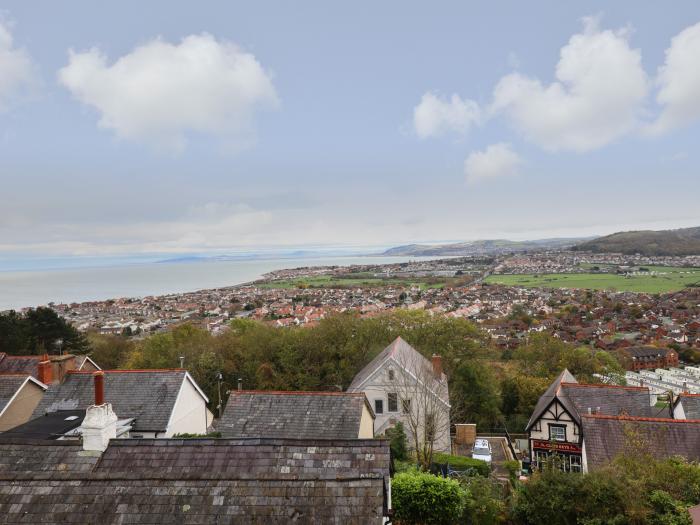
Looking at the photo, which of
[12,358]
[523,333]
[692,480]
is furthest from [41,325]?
[523,333]

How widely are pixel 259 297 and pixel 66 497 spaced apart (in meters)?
123

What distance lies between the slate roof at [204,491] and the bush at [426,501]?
393 centimetres

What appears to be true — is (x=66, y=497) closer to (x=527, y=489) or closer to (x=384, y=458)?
(x=384, y=458)

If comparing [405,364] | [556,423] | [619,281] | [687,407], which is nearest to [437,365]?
[405,364]

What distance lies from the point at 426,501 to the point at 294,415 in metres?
8.58

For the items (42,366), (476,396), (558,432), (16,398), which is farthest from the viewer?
(476,396)

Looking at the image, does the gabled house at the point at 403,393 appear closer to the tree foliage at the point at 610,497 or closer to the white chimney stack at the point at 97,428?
the tree foliage at the point at 610,497

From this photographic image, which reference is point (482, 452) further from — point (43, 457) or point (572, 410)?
point (43, 457)

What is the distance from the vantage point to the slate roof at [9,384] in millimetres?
20703

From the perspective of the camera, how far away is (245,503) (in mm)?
7504

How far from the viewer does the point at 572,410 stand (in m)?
24.6

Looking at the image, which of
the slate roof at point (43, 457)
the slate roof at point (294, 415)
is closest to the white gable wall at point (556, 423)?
the slate roof at point (294, 415)

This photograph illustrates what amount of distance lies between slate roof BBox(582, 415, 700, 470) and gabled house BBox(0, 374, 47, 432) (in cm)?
2494

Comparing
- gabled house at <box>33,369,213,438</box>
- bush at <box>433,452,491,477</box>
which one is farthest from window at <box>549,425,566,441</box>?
gabled house at <box>33,369,213,438</box>
